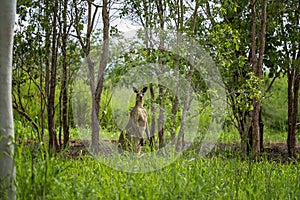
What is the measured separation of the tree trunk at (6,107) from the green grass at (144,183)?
0.09m

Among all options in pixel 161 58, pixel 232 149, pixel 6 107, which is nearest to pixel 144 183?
pixel 6 107

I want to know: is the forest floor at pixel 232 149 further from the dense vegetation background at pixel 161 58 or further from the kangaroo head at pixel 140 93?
the kangaroo head at pixel 140 93

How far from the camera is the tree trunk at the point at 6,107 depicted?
306 cm

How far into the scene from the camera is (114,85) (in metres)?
6.48

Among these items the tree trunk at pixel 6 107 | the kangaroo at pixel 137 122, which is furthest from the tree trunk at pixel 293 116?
the tree trunk at pixel 6 107

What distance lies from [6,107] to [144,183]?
1359 mm

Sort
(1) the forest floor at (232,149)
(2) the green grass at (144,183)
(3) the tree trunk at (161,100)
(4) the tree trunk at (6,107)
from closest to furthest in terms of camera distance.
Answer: (4) the tree trunk at (6,107) → (2) the green grass at (144,183) → (3) the tree trunk at (161,100) → (1) the forest floor at (232,149)

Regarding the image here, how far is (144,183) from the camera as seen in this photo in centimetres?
396

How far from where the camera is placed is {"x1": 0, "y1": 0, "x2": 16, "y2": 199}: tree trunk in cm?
306

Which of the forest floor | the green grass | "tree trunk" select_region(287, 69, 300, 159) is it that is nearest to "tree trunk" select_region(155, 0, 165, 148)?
the forest floor

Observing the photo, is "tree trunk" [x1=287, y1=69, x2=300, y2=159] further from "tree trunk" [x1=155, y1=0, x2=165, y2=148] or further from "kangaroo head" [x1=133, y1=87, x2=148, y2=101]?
"kangaroo head" [x1=133, y1=87, x2=148, y2=101]

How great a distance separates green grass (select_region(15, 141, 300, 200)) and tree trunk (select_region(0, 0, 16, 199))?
0.09 metres

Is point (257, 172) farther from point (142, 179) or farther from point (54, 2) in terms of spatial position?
point (54, 2)

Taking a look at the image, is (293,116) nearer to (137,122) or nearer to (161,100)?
(161,100)
